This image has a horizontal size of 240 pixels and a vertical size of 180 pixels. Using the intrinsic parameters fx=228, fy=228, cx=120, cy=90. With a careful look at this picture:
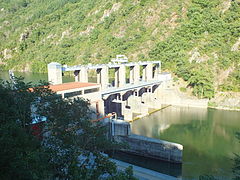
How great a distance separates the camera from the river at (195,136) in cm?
1884

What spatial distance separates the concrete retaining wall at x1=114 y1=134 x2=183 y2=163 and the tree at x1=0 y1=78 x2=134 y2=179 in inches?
443

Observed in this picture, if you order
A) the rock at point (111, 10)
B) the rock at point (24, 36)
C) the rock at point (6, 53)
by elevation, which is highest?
the rock at point (111, 10)

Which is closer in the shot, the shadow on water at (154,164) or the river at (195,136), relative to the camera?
the shadow on water at (154,164)

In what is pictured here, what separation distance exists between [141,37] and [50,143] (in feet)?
189

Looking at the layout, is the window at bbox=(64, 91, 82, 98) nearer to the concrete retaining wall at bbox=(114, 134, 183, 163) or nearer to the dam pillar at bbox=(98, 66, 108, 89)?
the concrete retaining wall at bbox=(114, 134, 183, 163)

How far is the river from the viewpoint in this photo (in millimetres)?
18844

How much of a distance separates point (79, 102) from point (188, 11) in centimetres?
5664

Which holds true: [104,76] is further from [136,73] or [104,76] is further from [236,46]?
[236,46]

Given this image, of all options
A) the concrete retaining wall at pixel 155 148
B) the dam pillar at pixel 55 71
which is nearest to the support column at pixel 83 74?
the dam pillar at pixel 55 71

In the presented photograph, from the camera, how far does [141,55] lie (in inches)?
2180

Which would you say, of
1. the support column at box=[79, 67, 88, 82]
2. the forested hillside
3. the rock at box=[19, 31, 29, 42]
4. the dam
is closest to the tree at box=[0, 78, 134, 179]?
the dam

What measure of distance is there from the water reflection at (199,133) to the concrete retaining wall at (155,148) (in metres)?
1.34

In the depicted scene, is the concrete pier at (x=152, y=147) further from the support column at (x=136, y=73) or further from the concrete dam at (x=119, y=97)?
the support column at (x=136, y=73)

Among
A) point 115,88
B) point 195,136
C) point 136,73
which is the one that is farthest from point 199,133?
point 136,73
